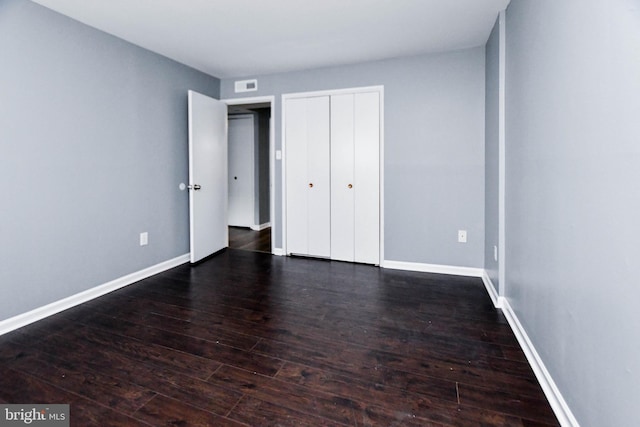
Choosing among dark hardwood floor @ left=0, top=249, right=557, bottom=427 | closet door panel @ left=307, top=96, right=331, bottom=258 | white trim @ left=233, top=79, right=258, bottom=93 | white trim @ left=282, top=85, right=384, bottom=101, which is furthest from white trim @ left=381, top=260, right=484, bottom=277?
white trim @ left=233, top=79, right=258, bottom=93

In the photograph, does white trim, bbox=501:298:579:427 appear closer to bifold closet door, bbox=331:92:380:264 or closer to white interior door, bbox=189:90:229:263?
bifold closet door, bbox=331:92:380:264

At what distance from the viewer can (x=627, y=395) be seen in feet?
3.47

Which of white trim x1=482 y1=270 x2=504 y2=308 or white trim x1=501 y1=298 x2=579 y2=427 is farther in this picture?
white trim x1=482 y1=270 x2=504 y2=308

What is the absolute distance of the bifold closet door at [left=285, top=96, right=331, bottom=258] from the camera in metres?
4.13

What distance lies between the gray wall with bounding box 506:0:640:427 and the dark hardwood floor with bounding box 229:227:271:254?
3.42 meters

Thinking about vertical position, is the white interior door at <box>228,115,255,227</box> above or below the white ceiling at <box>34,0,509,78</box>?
below

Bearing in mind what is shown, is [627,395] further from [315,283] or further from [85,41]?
[85,41]

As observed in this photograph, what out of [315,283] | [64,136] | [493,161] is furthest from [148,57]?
[493,161]

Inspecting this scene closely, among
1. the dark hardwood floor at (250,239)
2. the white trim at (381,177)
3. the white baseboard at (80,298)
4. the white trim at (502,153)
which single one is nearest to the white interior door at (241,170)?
the dark hardwood floor at (250,239)

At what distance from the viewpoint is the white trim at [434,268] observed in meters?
3.60

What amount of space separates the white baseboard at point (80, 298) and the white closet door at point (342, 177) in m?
1.87

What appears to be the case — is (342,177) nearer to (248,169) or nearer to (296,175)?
(296,175)

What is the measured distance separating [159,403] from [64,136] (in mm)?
2212

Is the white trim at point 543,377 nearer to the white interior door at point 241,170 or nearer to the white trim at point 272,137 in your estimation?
the white trim at point 272,137
